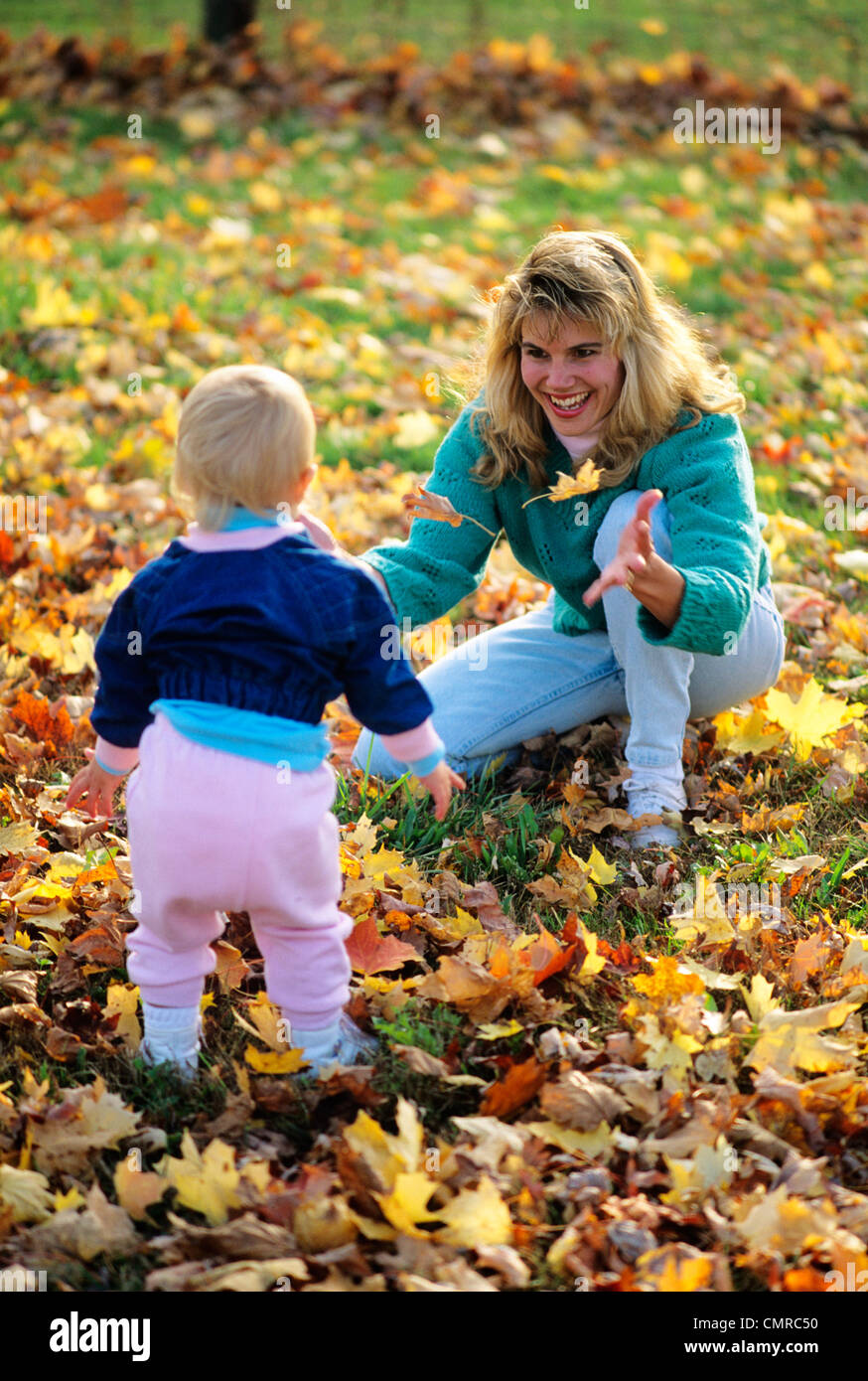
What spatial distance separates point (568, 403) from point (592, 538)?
0.34 m

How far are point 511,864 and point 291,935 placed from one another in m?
0.87

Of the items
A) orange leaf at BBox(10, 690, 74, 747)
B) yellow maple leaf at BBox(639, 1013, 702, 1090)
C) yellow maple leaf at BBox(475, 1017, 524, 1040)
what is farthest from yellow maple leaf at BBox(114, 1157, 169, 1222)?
orange leaf at BBox(10, 690, 74, 747)

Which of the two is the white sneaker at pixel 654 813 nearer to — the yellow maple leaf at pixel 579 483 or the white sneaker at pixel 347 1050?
the yellow maple leaf at pixel 579 483

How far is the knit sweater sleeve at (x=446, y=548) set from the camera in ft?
9.91

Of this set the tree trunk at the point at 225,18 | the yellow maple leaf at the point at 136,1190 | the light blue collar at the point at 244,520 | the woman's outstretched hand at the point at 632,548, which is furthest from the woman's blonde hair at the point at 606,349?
the tree trunk at the point at 225,18

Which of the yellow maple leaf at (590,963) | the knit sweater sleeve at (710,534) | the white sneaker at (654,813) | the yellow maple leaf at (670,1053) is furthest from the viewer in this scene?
the white sneaker at (654,813)

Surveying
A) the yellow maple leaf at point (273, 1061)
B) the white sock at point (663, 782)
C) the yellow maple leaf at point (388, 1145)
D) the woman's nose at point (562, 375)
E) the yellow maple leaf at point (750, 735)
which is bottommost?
the yellow maple leaf at point (388, 1145)

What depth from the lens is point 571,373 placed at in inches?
110

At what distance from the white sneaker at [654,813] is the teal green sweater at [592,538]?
394mm

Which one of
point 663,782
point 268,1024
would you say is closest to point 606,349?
point 663,782

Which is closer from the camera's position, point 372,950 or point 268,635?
point 268,635

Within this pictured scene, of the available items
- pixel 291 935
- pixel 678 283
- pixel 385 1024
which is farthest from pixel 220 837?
pixel 678 283

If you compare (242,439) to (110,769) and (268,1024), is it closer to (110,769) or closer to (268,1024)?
(110,769)
